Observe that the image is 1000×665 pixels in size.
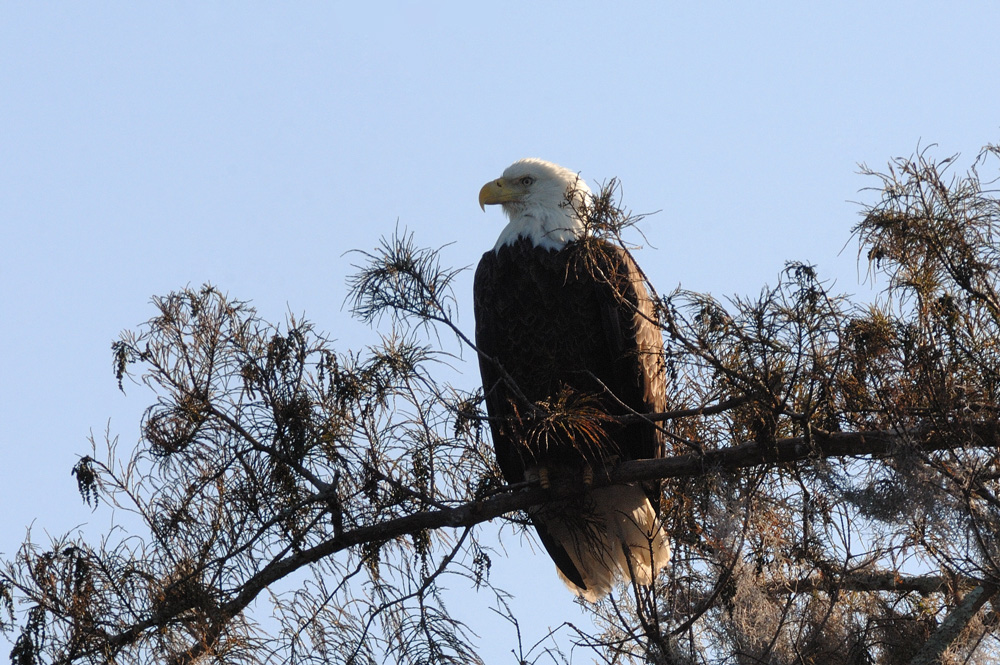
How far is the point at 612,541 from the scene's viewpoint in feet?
15.0

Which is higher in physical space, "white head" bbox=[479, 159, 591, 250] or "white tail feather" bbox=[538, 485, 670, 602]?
"white head" bbox=[479, 159, 591, 250]

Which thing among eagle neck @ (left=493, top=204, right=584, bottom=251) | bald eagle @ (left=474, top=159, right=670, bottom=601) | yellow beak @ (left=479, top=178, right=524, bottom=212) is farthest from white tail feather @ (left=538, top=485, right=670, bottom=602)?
yellow beak @ (left=479, top=178, right=524, bottom=212)

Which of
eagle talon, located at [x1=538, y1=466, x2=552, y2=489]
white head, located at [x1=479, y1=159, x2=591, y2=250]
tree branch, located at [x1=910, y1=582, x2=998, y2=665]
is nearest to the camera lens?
tree branch, located at [x1=910, y1=582, x2=998, y2=665]

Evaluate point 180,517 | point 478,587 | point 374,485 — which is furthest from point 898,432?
point 180,517

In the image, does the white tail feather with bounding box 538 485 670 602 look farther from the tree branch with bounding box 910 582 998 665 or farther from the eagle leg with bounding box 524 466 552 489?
the tree branch with bounding box 910 582 998 665

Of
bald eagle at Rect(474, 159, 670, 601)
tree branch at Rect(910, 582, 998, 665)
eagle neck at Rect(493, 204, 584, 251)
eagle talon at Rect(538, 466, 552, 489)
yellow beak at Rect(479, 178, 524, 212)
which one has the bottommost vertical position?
tree branch at Rect(910, 582, 998, 665)

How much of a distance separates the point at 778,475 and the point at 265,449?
142 centimetres

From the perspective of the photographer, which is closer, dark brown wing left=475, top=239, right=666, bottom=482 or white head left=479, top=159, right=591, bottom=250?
dark brown wing left=475, top=239, right=666, bottom=482

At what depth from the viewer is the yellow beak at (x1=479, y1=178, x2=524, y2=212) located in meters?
4.64

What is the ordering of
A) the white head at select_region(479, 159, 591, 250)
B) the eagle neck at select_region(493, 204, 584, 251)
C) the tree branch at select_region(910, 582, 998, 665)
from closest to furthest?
the tree branch at select_region(910, 582, 998, 665), the eagle neck at select_region(493, 204, 584, 251), the white head at select_region(479, 159, 591, 250)

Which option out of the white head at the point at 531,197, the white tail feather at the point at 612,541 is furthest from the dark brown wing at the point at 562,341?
the white tail feather at the point at 612,541

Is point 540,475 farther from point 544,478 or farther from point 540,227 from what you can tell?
point 540,227

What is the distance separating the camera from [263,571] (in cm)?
307

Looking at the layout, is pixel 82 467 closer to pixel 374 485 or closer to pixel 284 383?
pixel 284 383
